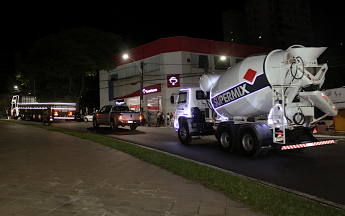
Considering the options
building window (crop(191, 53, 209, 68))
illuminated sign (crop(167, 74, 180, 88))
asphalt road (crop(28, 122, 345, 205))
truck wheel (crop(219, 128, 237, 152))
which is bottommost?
asphalt road (crop(28, 122, 345, 205))

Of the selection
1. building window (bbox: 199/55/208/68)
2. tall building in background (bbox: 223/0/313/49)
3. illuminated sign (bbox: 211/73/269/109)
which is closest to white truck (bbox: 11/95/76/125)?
building window (bbox: 199/55/208/68)

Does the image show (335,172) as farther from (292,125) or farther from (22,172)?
(22,172)

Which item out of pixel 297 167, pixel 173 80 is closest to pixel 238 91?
pixel 297 167

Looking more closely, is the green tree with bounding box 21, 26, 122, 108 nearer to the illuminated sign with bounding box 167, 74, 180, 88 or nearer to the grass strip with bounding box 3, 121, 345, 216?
the illuminated sign with bounding box 167, 74, 180, 88

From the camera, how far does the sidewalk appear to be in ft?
13.8

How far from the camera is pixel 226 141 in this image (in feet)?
34.2

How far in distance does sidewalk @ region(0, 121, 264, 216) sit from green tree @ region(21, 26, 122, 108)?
30297 mm

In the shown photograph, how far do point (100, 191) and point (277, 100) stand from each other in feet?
19.9

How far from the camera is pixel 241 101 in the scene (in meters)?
9.74

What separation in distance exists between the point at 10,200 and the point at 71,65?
34661 millimetres

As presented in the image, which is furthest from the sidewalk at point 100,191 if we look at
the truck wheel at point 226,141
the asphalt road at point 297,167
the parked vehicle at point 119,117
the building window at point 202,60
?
the building window at point 202,60

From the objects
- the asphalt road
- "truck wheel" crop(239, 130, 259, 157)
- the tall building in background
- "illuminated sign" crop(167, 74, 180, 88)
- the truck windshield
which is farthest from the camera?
the tall building in background

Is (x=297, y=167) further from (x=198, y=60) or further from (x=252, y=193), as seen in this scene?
(x=198, y=60)

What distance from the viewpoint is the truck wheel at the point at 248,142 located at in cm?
884
